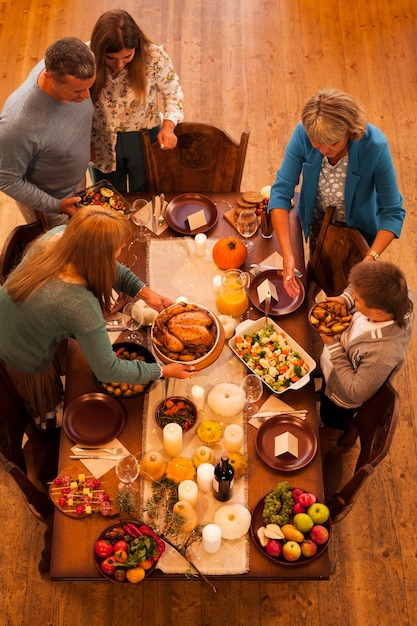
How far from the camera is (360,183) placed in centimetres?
295

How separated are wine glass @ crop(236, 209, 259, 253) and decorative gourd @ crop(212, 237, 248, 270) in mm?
115

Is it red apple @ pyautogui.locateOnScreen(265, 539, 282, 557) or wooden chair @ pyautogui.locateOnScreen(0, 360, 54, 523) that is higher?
wooden chair @ pyautogui.locateOnScreen(0, 360, 54, 523)

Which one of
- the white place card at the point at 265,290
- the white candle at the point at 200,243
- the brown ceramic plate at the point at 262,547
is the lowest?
the brown ceramic plate at the point at 262,547

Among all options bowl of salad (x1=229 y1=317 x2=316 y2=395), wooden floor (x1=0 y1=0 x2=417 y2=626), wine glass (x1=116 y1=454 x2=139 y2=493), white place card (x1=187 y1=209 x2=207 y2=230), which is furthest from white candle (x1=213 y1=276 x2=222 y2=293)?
wooden floor (x1=0 y1=0 x2=417 y2=626)

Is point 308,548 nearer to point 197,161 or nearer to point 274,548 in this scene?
point 274,548

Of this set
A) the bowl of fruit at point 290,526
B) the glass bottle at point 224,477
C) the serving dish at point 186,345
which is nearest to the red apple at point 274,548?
the bowl of fruit at point 290,526

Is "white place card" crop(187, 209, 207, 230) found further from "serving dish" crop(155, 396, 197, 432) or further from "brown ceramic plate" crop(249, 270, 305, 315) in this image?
"serving dish" crop(155, 396, 197, 432)

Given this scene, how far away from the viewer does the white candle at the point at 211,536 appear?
2277mm

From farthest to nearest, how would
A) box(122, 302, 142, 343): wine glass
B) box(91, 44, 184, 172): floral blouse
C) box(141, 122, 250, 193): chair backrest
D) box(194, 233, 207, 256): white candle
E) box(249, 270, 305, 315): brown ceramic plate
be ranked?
box(141, 122, 250, 193): chair backrest < box(91, 44, 184, 172): floral blouse < box(194, 233, 207, 256): white candle < box(249, 270, 305, 315): brown ceramic plate < box(122, 302, 142, 343): wine glass

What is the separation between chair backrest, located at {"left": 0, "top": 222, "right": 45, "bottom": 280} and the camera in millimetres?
2823

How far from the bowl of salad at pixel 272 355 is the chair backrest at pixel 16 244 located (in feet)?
3.32

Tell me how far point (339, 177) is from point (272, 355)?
880 millimetres

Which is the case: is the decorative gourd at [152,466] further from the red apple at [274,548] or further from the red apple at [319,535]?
the red apple at [319,535]

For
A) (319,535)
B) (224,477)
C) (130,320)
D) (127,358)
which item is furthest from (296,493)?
(130,320)
